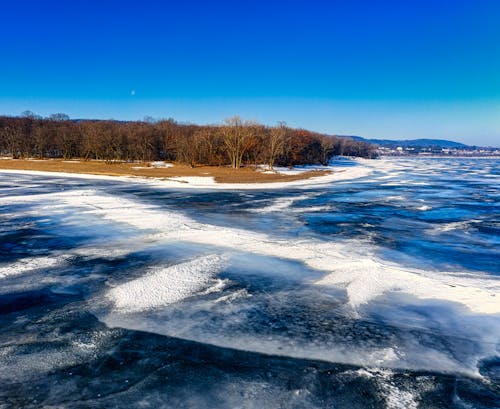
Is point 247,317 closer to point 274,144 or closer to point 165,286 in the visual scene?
point 165,286

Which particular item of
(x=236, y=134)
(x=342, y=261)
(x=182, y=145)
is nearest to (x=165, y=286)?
(x=342, y=261)

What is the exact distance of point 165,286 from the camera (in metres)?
9.15

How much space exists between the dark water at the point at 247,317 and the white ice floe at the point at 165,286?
0.05m

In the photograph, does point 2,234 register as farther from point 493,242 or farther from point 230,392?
point 493,242

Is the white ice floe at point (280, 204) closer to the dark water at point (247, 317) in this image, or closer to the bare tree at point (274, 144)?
the dark water at point (247, 317)

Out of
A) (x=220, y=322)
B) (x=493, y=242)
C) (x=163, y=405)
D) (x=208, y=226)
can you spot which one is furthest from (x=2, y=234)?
(x=493, y=242)

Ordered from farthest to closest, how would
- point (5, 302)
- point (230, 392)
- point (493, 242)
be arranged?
point (493, 242), point (5, 302), point (230, 392)

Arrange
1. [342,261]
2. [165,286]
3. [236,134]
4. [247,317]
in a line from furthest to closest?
[236,134], [342,261], [165,286], [247,317]

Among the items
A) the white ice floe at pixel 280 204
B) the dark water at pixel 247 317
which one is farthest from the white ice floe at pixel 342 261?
the white ice floe at pixel 280 204

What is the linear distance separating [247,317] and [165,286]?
2.42 meters

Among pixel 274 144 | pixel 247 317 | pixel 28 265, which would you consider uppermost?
pixel 274 144

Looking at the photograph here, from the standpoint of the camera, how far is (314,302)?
27.6 ft

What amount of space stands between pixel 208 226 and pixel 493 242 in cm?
1043

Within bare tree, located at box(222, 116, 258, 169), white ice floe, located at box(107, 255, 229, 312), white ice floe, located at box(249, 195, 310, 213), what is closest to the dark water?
white ice floe, located at box(107, 255, 229, 312)
